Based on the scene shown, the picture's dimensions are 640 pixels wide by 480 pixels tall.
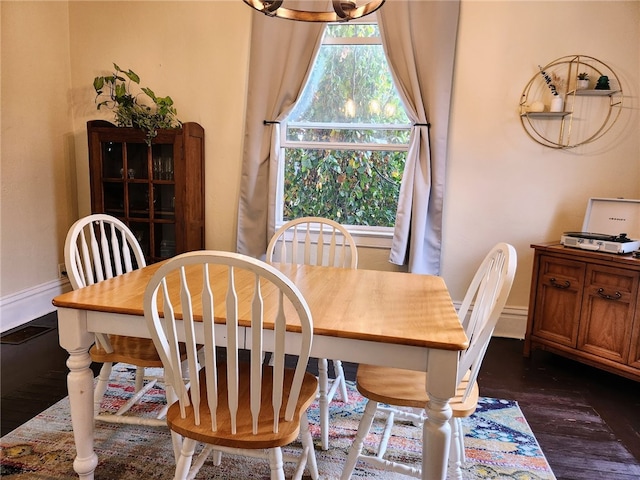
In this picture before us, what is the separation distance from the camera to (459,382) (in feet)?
3.93

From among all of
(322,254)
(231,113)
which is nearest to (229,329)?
(322,254)

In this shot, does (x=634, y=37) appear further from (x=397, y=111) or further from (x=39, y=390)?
(x=39, y=390)

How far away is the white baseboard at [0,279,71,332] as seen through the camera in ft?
9.36

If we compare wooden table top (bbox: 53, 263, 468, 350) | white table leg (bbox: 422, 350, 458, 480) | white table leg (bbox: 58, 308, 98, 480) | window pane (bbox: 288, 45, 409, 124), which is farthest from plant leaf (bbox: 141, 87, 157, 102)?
white table leg (bbox: 422, 350, 458, 480)

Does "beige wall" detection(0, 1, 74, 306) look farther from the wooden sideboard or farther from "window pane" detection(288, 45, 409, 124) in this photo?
the wooden sideboard

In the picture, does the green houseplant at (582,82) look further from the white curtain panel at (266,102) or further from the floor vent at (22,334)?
the floor vent at (22,334)

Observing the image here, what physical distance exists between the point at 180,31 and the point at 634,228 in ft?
11.0

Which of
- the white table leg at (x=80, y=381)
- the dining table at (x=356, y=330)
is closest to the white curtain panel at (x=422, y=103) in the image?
the dining table at (x=356, y=330)

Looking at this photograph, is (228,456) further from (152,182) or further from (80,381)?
(152,182)

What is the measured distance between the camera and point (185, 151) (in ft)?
9.66

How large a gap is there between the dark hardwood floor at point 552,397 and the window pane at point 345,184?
119 centimetres

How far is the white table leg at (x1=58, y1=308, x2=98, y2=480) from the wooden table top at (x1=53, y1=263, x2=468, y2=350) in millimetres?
60

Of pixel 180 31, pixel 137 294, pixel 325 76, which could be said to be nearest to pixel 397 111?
pixel 325 76

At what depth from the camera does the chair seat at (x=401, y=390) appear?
1280mm
